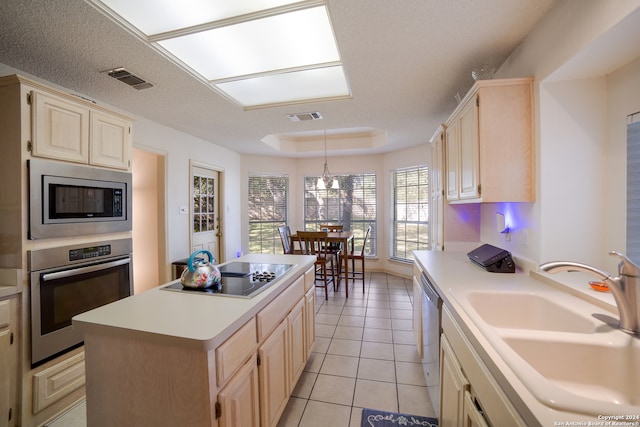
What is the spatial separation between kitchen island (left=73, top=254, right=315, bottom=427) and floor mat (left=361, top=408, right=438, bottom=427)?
732 mm

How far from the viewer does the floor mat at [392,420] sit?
163 centimetres

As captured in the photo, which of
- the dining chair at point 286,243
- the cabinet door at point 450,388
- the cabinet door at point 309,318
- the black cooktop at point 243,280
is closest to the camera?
the cabinet door at point 450,388

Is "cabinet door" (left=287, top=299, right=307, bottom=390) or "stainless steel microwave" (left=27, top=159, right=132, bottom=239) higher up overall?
"stainless steel microwave" (left=27, top=159, right=132, bottom=239)

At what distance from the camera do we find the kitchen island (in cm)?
95

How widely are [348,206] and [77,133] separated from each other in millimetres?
4342

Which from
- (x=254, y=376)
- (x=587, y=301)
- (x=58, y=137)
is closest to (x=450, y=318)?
(x=587, y=301)

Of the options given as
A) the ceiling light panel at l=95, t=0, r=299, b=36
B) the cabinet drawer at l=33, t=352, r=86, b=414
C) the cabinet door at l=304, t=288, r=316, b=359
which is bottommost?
the cabinet drawer at l=33, t=352, r=86, b=414

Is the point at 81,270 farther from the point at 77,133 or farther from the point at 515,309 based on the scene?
the point at 515,309

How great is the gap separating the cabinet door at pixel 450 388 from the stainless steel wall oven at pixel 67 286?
2.32 meters

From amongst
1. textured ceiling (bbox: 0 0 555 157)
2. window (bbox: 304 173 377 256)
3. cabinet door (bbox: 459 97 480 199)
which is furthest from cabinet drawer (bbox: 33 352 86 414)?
window (bbox: 304 173 377 256)

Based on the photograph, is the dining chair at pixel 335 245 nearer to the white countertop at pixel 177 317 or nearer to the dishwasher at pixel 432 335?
the dishwasher at pixel 432 335

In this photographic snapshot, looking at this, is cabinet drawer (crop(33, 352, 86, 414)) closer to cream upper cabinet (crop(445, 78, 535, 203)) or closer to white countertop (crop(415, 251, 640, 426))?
white countertop (crop(415, 251, 640, 426))

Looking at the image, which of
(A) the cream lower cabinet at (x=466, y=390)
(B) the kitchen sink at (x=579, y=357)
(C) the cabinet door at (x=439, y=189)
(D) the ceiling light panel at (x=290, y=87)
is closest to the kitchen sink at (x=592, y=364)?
(B) the kitchen sink at (x=579, y=357)

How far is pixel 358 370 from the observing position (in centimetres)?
218
